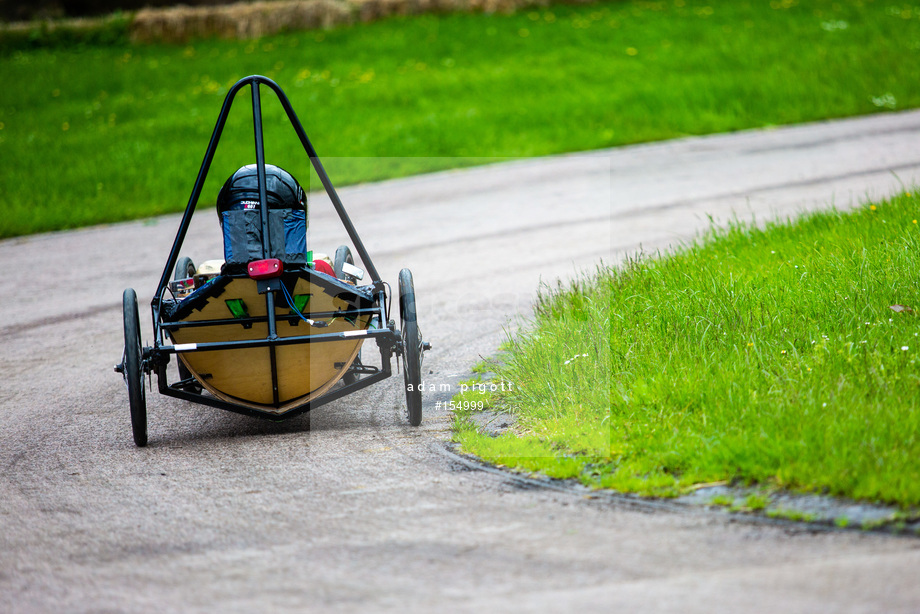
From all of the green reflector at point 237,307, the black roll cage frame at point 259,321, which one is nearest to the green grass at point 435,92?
the black roll cage frame at point 259,321

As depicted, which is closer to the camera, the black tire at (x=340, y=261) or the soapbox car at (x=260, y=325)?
the soapbox car at (x=260, y=325)

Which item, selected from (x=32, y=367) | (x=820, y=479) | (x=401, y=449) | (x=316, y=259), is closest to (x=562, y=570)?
(x=820, y=479)

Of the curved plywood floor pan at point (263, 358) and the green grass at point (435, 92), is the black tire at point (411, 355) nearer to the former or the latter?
the curved plywood floor pan at point (263, 358)

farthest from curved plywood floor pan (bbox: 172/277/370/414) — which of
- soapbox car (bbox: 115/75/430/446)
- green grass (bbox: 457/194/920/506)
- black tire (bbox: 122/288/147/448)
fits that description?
green grass (bbox: 457/194/920/506)

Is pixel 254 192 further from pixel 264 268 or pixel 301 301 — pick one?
pixel 301 301

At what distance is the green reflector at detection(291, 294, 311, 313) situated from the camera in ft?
16.2

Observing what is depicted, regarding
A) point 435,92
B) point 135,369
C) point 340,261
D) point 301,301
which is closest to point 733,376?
point 301,301

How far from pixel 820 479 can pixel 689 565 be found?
0.79m

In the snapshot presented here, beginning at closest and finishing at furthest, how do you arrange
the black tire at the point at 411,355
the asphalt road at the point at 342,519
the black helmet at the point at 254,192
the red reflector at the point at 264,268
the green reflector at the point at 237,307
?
the asphalt road at the point at 342,519 → the red reflector at the point at 264,268 → the green reflector at the point at 237,307 → the black tire at the point at 411,355 → the black helmet at the point at 254,192

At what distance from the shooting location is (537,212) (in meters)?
10.6

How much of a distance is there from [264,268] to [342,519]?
1.45m

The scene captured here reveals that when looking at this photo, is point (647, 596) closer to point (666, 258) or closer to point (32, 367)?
point (666, 258)

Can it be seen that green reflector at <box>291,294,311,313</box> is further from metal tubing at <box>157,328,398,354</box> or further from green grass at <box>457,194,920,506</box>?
green grass at <box>457,194,920,506</box>

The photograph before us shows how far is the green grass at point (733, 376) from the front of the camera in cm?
398
